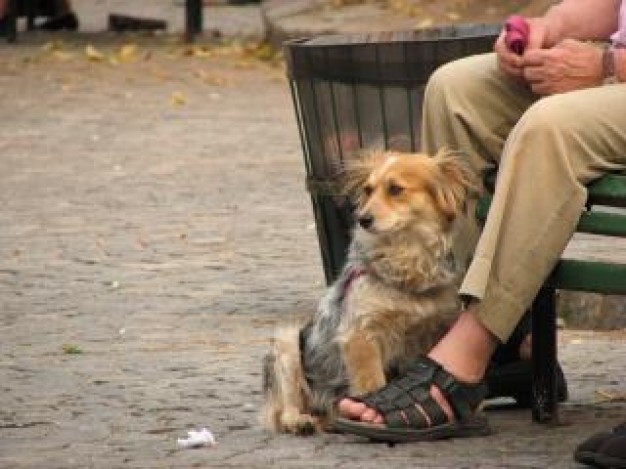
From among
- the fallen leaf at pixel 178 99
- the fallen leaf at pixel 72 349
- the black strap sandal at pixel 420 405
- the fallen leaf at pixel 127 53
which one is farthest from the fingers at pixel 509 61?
the fallen leaf at pixel 127 53

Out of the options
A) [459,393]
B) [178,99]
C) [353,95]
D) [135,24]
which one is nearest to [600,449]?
[459,393]

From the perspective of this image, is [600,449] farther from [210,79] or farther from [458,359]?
[210,79]

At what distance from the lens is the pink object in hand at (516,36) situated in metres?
5.35

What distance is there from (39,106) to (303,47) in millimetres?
7186

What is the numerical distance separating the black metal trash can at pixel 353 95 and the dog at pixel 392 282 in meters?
1.10

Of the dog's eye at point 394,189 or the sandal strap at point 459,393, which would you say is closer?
the sandal strap at point 459,393

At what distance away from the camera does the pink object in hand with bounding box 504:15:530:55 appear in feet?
17.5

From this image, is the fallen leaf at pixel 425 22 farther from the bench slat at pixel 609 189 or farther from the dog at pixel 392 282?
the bench slat at pixel 609 189

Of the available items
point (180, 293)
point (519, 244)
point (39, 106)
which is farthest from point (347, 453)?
point (39, 106)

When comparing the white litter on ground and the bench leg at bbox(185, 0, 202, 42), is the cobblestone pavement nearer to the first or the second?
the white litter on ground

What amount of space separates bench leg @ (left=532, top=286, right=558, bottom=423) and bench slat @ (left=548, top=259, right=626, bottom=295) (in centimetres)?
13

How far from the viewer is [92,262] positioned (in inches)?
337

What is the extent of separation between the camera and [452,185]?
17.0 feet

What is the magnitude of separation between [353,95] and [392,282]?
1.43 metres
